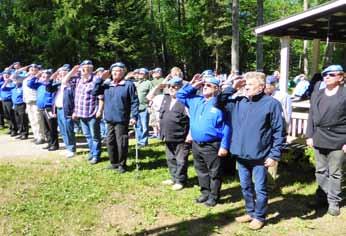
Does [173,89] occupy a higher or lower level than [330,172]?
higher

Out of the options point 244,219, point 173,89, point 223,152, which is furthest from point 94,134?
point 244,219

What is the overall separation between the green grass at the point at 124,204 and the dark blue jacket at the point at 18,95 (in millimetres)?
2900

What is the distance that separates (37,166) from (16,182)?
42.1 inches

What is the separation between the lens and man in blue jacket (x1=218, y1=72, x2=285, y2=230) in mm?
5012

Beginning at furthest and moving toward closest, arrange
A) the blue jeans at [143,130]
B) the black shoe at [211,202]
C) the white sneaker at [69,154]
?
1. the blue jeans at [143,130]
2. the white sneaker at [69,154]
3. the black shoe at [211,202]

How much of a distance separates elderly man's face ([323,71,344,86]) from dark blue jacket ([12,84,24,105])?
7.77m

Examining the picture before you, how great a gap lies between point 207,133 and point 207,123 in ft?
0.44

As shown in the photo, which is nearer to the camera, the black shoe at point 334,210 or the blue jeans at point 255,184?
the blue jeans at point 255,184

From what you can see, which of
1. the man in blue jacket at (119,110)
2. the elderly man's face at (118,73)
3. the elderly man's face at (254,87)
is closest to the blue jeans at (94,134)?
the man in blue jacket at (119,110)

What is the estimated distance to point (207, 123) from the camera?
579cm

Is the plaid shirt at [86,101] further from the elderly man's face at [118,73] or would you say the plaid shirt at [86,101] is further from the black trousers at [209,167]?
the black trousers at [209,167]

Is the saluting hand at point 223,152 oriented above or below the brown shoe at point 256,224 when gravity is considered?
above

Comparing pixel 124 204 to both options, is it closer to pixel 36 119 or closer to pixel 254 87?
pixel 254 87

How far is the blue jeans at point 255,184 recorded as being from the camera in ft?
16.9
